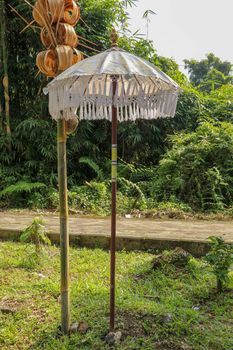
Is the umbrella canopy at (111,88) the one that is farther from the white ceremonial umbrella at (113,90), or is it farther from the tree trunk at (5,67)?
the tree trunk at (5,67)

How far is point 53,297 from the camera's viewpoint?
9.20ft

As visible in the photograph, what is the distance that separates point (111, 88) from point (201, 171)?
3.96 m

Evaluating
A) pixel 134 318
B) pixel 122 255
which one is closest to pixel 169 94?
pixel 134 318

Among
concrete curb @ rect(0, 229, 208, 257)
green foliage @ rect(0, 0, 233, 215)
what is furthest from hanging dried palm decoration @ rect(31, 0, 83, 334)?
green foliage @ rect(0, 0, 233, 215)

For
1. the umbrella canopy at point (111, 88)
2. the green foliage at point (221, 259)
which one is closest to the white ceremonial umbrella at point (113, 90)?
the umbrella canopy at point (111, 88)

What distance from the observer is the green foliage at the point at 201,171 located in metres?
5.74

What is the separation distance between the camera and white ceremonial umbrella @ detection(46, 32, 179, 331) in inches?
Result: 73.1

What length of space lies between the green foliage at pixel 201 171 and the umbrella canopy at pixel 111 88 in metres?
3.25

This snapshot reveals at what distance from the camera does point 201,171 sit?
599 centimetres

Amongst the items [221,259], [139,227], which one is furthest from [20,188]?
[221,259]

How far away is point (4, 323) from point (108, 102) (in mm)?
1602

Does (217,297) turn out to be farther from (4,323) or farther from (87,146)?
(87,146)

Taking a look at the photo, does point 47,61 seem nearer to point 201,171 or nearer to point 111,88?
point 111,88

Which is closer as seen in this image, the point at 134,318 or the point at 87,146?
the point at 134,318
